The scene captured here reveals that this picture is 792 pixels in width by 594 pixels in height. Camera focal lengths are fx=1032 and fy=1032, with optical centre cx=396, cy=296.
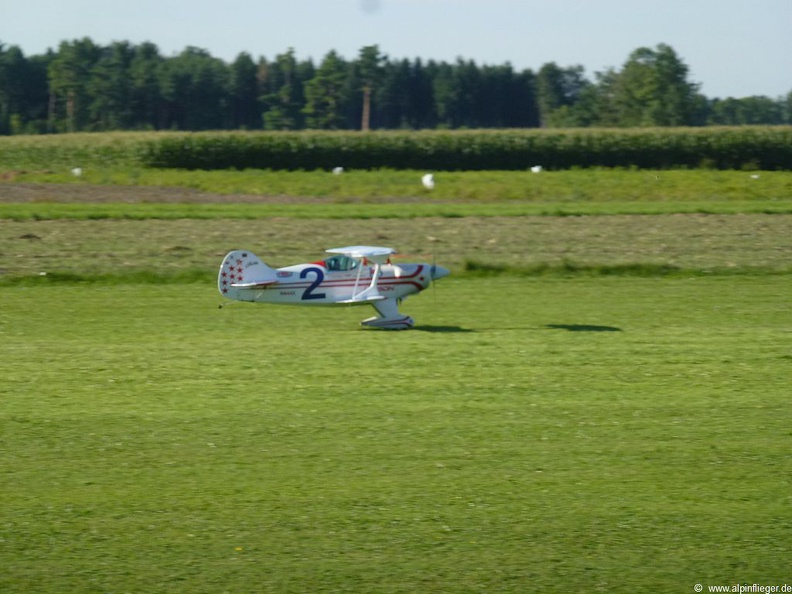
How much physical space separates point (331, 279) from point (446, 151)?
4260 centimetres

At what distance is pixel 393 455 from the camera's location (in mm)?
11070

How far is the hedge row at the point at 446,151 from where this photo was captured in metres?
58.8

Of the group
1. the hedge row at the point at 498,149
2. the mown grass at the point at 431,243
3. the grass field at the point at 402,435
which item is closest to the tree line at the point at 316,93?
the hedge row at the point at 498,149

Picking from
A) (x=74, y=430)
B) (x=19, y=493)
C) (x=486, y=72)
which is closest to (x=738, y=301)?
(x=74, y=430)

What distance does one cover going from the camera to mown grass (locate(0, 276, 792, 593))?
27.5 feet

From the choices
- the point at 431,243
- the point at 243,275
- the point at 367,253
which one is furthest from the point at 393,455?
the point at 431,243

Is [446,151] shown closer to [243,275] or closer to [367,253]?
[367,253]

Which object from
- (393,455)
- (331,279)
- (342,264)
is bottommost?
(393,455)

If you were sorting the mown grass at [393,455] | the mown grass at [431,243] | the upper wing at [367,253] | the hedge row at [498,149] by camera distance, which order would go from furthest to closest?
1. the hedge row at [498,149]
2. the mown grass at [431,243]
3. the upper wing at [367,253]
4. the mown grass at [393,455]

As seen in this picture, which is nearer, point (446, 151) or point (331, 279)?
point (331, 279)

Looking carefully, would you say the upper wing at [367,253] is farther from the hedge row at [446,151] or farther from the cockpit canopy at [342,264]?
the hedge row at [446,151]

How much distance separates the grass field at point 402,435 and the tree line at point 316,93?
302 ft

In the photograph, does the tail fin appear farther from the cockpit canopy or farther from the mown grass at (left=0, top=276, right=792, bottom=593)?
the cockpit canopy

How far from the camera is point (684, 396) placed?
13.7 m
